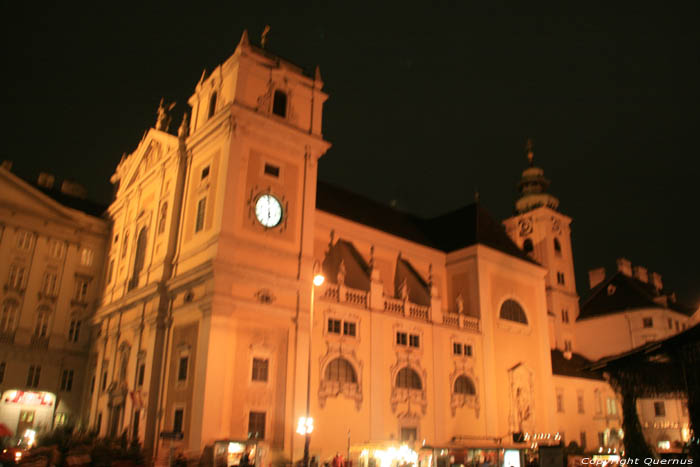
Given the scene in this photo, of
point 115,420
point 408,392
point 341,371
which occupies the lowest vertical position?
point 115,420

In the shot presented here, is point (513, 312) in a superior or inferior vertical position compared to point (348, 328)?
superior

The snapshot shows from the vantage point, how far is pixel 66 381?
38.4 meters

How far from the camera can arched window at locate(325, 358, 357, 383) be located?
31.6m

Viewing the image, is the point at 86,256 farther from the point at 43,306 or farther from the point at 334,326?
the point at 334,326

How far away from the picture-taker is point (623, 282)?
62.3m

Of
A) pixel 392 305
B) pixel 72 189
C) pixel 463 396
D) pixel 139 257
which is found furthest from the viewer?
pixel 72 189

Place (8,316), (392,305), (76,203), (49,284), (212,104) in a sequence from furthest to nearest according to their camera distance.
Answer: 1. (76,203)
2. (49,284)
3. (8,316)
4. (392,305)
5. (212,104)

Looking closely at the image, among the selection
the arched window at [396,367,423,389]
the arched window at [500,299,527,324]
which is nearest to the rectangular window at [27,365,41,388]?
the arched window at [396,367,423,389]

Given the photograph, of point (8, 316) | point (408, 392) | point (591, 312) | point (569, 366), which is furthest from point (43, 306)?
point (591, 312)

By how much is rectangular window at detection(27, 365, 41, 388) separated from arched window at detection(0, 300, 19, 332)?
256 centimetres

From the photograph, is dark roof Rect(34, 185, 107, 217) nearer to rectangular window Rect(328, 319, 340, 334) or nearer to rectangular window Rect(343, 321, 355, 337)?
rectangular window Rect(328, 319, 340, 334)

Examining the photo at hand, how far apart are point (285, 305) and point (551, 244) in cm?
3866

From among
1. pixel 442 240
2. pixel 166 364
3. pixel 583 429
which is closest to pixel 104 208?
pixel 166 364

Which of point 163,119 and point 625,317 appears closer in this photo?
point 163,119
